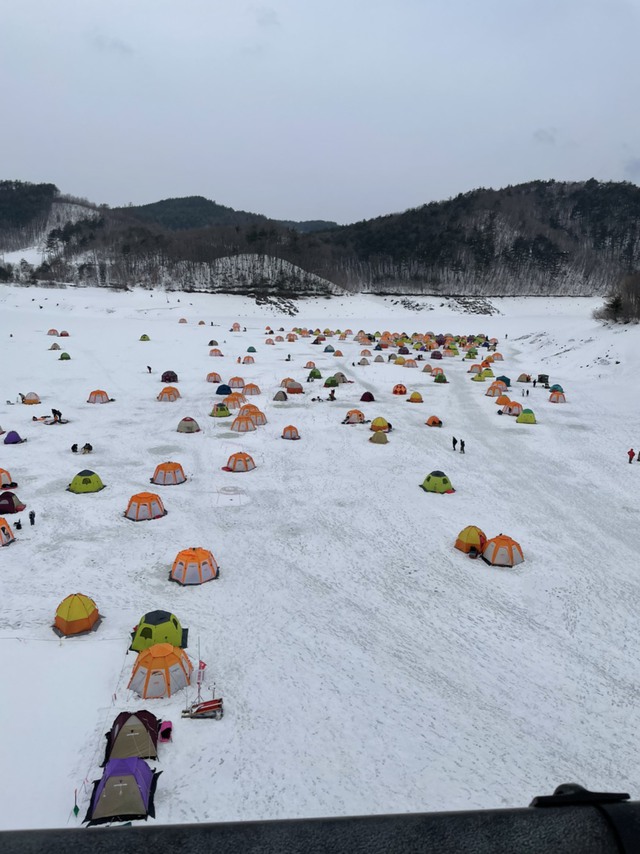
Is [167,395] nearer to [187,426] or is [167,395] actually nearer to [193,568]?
[187,426]

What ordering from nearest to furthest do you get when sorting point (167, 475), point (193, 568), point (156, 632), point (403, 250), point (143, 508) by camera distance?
point (156, 632) < point (193, 568) < point (143, 508) < point (167, 475) < point (403, 250)

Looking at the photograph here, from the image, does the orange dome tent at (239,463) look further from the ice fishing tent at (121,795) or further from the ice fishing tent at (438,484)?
the ice fishing tent at (121,795)

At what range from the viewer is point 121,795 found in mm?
8336

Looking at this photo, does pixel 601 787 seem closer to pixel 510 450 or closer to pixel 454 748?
pixel 454 748

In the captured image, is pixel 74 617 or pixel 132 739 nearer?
pixel 132 739

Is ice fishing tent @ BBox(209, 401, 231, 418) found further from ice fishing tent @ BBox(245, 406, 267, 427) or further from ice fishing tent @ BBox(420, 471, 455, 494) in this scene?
ice fishing tent @ BBox(420, 471, 455, 494)

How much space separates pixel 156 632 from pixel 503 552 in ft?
31.2

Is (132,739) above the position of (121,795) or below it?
above

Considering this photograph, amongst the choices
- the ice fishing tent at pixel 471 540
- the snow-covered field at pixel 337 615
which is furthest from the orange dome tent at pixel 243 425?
the ice fishing tent at pixel 471 540

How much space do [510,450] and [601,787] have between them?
63.0ft

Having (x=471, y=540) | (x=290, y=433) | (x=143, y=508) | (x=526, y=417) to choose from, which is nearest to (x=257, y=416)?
(x=290, y=433)

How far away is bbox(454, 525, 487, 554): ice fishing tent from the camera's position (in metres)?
16.3

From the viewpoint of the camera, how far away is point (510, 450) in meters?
26.8

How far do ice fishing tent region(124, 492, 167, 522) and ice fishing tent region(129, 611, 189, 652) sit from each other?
6.58 meters
